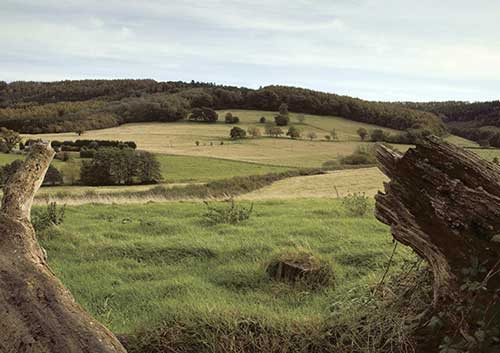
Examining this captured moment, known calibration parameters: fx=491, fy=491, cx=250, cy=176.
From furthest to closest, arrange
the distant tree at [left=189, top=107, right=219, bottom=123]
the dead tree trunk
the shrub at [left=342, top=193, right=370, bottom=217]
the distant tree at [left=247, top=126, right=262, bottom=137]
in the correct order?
the distant tree at [left=189, top=107, right=219, bottom=123] → the distant tree at [left=247, top=126, right=262, bottom=137] → the shrub at [left=342, top=193, right=370, bottom=217] → the dead tree trunk

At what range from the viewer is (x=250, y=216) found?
1266 centimetres

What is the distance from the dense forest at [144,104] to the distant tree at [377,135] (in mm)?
4281

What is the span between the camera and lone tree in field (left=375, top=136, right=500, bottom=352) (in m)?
4.03

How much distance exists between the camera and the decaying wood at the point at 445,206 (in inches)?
162

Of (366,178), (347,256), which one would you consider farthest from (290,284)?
(366,178)

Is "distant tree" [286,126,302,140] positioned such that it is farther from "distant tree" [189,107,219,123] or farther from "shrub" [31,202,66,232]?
"shrub" [31,202,66,232]

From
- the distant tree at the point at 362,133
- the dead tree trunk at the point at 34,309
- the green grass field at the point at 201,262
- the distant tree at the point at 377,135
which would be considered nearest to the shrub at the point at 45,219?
the green grass field at the point at 201,262

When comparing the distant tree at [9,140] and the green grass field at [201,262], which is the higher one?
the green grass field at [201,262]

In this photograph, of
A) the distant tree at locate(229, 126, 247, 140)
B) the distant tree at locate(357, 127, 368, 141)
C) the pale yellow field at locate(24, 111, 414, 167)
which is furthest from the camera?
the distant tree at locate(357, 127, 368, 141)

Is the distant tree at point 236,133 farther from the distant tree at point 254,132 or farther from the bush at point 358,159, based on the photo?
the bush at point 358,159

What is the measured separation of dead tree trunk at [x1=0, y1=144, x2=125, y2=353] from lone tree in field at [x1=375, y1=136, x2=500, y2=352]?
9.04 feet

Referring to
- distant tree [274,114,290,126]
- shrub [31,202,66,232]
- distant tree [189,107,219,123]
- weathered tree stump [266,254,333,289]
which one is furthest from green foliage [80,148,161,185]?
distant tree [189,107,219,123]

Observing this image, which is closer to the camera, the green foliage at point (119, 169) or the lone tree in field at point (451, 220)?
the lone tree in field at point (451, 220)

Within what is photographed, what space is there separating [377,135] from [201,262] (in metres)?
70.2
